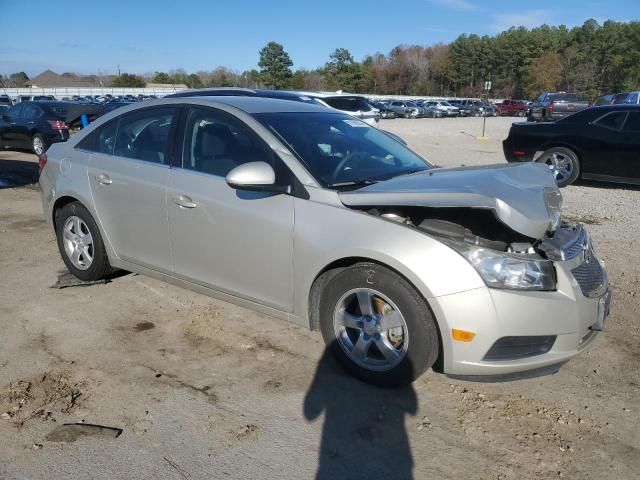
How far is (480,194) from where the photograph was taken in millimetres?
2857

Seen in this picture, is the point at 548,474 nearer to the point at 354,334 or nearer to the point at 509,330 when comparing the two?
the point at 509,330

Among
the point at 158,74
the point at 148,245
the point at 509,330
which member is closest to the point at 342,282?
the point at 509,330

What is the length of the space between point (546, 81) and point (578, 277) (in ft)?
319

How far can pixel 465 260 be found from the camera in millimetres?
2775

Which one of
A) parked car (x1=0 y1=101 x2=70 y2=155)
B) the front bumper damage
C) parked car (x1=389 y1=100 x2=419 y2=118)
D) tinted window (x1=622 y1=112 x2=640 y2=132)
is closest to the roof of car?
Result: the front bumper damage

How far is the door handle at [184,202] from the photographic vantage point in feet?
12.2

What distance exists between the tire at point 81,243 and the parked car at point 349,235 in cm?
9

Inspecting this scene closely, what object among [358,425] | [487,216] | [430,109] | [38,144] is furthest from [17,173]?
[430,109]

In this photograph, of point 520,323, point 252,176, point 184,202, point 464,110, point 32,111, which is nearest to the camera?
point 520,323

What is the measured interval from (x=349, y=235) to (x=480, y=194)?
0.75 meters

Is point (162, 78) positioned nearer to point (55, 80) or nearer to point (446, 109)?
point (55, 80)

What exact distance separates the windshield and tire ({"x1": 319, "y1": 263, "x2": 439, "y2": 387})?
0.68m

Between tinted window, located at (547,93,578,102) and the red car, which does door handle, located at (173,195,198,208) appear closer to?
tinted window, located at (547,93,578,102)

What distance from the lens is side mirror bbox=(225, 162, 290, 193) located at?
10.5 feet
